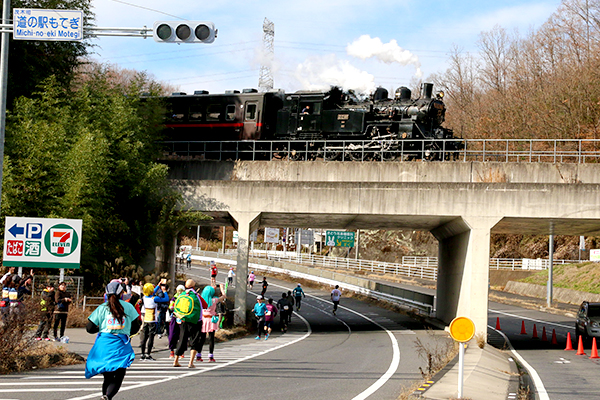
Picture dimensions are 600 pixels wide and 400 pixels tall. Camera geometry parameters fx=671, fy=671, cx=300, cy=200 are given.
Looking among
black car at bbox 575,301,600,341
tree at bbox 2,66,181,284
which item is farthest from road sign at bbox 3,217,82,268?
black car at bbox 575,301,600,341

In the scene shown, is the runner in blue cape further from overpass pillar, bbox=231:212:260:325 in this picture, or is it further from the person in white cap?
overpass pillar, bbox=231:212:260:325

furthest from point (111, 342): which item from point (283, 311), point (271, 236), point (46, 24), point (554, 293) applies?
point (271, 236)

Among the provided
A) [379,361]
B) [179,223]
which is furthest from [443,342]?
[179,223]

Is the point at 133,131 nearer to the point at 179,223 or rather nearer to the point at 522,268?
the point at 179,223

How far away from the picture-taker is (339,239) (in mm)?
67062

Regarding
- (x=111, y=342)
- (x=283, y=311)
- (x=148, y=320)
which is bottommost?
(x=283, y=311)

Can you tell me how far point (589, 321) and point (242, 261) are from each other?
1262cm

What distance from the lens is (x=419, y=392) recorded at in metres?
9.52

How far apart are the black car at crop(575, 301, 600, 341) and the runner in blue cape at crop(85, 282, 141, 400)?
19.7 m

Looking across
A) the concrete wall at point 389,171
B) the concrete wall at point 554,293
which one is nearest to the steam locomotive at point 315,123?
the concrete wall at point 389,171

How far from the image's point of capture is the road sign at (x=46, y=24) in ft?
40.2

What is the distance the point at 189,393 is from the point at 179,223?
17.3m

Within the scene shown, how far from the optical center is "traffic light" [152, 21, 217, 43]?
11.7m

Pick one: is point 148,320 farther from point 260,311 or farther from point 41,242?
point 260,311
